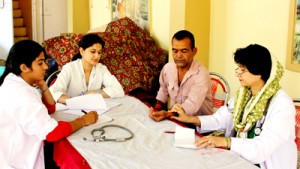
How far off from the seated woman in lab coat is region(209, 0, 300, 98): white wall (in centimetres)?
158

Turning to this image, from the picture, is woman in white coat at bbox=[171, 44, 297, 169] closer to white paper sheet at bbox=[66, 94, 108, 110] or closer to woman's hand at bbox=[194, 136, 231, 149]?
woman's hand at bbox=[194, 136, 231, 149]

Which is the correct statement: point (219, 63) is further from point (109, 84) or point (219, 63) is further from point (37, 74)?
point (37, 74)

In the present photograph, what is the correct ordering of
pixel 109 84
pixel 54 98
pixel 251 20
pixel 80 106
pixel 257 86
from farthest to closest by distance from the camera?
pixel 251 20 < pixel 109 84 < pixel 54 98 < pixel 80 106 < pixel 257 86

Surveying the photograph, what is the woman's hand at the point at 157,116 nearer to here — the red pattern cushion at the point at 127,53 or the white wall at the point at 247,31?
the white wall at the point at 247,31

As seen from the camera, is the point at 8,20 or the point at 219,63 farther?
the point at 8,20

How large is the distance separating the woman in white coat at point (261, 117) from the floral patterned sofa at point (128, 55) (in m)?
1.90

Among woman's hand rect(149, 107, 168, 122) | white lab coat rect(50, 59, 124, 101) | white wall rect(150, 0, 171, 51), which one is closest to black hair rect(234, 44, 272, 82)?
woman's hand rect(149, 107, 168, 122)

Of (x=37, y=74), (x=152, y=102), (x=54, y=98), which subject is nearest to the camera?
(x=37, y=74)

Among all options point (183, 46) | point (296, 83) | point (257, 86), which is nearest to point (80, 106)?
point (183, 46)

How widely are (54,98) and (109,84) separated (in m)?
0.45

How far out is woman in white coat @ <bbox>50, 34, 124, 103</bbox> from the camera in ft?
8.38

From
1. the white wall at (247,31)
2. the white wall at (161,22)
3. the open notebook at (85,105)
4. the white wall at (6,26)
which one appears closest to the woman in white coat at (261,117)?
the open notebook at (85,105)

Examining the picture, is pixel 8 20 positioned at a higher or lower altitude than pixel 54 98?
higher

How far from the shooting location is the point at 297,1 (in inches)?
95.6
